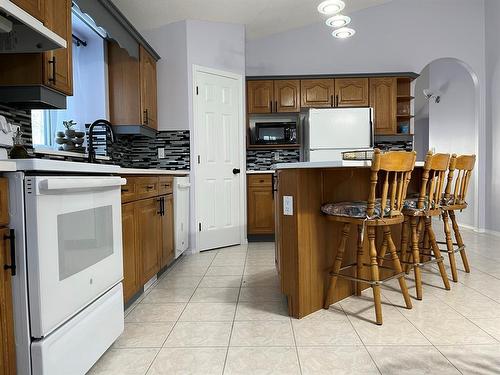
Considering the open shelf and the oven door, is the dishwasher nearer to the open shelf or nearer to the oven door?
the open shelf

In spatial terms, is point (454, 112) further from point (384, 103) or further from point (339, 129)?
point (339, 129)

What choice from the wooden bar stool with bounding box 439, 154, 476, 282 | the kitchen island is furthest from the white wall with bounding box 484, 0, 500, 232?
the kitchen island

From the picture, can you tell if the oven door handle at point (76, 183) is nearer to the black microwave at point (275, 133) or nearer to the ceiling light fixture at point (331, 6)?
the ceiling light fixture at point (331, 6)

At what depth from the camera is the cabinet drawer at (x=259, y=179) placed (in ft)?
15.1

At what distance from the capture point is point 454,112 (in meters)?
5.91

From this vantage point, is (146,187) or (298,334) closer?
(298,334)

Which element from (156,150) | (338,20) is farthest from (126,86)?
(338,20)

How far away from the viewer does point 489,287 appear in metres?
2.62

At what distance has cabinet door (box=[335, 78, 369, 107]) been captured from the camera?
16.3 feet

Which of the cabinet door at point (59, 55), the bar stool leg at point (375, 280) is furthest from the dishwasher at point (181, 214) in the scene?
the bar stool leg at point (375, 280)

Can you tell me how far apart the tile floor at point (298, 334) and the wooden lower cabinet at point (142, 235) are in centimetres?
20

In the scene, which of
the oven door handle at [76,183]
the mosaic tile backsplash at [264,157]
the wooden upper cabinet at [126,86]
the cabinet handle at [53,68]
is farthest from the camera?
the mosaic tile backsplash at [264,157]

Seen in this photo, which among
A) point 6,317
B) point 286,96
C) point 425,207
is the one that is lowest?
point 6,317

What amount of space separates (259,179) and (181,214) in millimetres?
1316
